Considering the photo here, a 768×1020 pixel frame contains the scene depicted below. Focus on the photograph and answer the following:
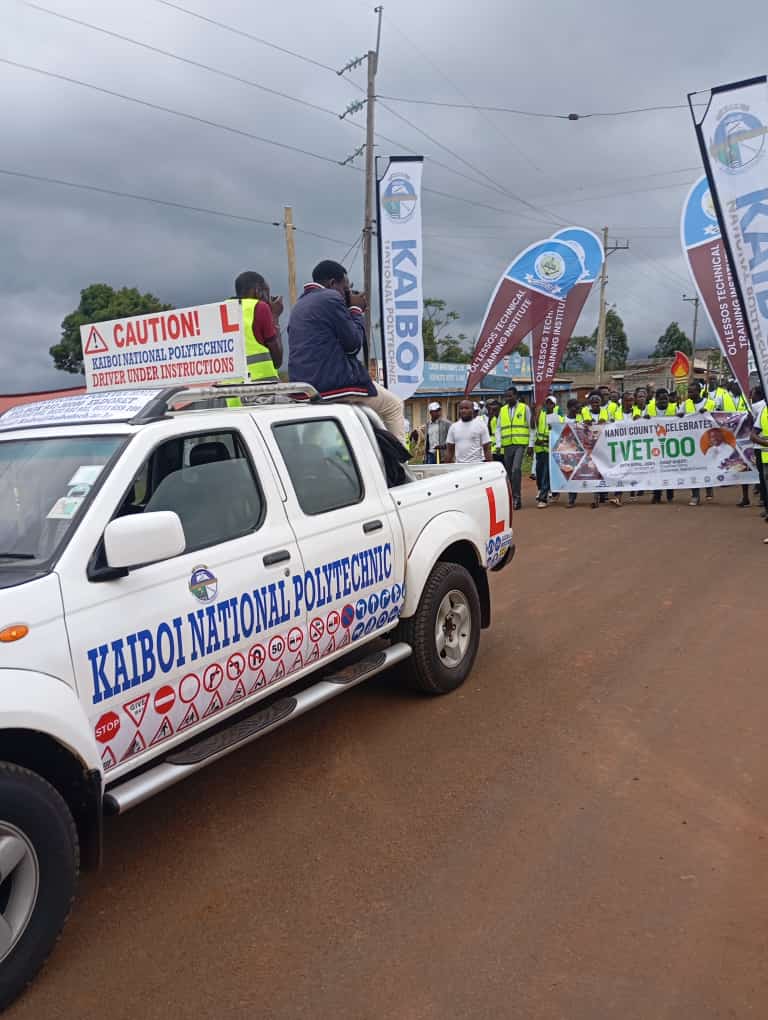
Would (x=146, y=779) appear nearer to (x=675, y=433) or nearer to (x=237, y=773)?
(x=237, y=773)

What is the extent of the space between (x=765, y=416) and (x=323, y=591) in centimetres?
915

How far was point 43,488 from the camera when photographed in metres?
3.18

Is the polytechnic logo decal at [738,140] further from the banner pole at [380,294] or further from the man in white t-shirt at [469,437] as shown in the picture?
the banner pole at [380,294]

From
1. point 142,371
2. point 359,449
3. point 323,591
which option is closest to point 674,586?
point 359,449

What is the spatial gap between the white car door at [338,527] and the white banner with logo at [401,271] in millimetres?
10008

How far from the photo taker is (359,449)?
466cm

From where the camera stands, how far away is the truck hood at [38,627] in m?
2.55

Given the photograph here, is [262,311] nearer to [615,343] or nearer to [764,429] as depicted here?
[764,429]

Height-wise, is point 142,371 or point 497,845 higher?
point 142,371

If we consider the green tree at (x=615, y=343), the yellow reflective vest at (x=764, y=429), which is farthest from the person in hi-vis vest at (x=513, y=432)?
the green tree at (x=615, y=343)

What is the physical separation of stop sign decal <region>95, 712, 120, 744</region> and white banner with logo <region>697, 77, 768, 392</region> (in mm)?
8866

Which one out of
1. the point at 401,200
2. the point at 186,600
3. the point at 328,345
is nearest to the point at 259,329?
the point at 328,345

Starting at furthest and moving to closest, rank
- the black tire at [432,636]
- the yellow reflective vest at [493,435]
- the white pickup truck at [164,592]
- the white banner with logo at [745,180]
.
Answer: the yellow reflective vest at [493,435] → the white banner with logo at [745,180] → the black tire at [432,636] → the white pickup truck at [164,592]

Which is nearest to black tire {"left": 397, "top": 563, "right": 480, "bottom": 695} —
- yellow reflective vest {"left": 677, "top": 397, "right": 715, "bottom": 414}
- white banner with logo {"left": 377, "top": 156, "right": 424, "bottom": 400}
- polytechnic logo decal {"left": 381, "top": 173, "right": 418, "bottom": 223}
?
white banner with logo {"left": 377, "top": 156, "right": 424, "bottom": 400}
